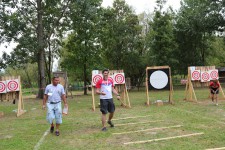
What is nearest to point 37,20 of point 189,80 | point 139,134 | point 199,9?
point 189,80

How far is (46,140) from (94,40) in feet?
70.2

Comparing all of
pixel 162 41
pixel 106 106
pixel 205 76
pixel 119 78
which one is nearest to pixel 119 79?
pixel 119 78

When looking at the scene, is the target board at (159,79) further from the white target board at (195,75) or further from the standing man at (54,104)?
the standing man at (54,104)

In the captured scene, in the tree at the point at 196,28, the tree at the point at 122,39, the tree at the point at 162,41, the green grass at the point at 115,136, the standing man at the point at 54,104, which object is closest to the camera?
the green grass at the point at 115,136

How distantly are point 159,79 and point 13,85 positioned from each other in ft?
23.0

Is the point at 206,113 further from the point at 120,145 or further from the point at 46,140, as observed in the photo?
the point at 46,140

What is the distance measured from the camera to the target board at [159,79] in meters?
14.3

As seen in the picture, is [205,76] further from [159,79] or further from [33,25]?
[33,25]

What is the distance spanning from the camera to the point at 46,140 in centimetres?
707

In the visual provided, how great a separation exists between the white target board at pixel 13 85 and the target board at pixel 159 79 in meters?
6.38

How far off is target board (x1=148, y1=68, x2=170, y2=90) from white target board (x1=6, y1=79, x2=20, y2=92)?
6.38 m

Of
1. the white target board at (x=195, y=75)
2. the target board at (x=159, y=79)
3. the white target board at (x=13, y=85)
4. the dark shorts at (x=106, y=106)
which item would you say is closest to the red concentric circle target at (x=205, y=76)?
the white target board at (x=195, y=75)

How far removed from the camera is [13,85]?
42.4ft

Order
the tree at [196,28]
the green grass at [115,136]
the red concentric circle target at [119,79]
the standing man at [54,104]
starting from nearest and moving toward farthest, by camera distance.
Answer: the green grass at [115,136], the standing man at [54,104], the red concentric circle target at [119,79], the tree at [196,28]
